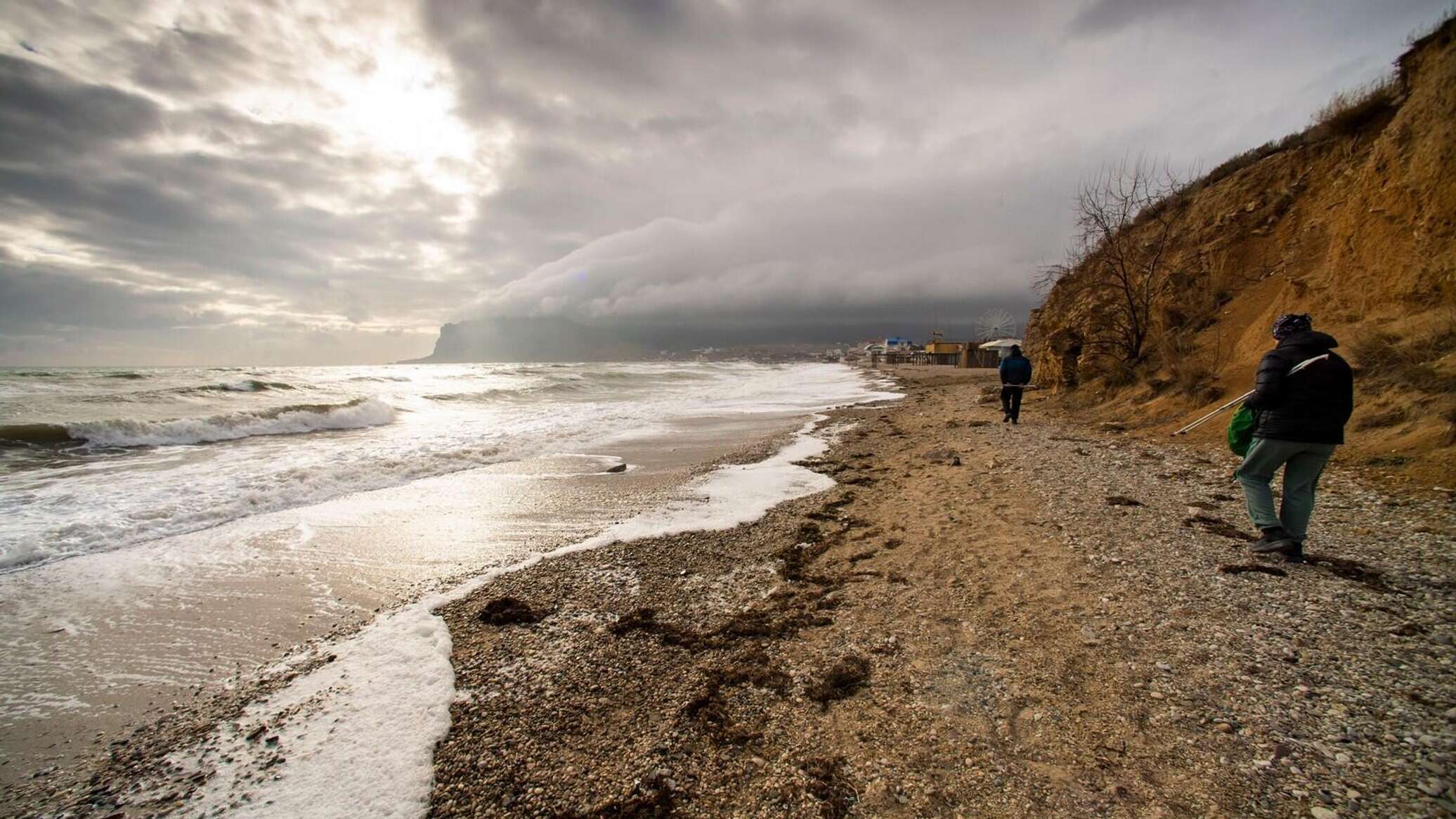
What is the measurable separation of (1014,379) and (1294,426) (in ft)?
32.7

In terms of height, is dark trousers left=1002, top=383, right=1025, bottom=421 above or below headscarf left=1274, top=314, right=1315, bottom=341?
below

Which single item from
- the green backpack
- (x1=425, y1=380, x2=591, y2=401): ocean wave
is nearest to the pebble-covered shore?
the green backpack

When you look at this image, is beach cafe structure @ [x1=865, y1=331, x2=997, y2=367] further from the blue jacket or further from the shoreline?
the shoreline

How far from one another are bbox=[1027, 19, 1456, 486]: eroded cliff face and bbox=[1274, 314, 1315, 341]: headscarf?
302 centimetres

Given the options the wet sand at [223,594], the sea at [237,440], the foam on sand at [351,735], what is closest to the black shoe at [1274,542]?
the foam on sand at [351,735]

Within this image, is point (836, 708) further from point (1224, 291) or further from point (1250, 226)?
point (1250, 226)

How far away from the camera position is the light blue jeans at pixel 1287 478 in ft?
15.1

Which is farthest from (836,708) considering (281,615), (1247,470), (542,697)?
(281,615)

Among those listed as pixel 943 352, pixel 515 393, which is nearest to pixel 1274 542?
pixel 515 393

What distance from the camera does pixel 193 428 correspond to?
15.1 metres

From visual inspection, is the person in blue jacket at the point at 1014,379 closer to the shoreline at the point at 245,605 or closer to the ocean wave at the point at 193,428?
the shoreline at the point at 245,605

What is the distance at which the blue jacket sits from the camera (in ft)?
45.8

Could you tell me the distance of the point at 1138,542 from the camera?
17.4 ft

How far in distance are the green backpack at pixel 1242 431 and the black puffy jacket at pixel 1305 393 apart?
312 millimetres
